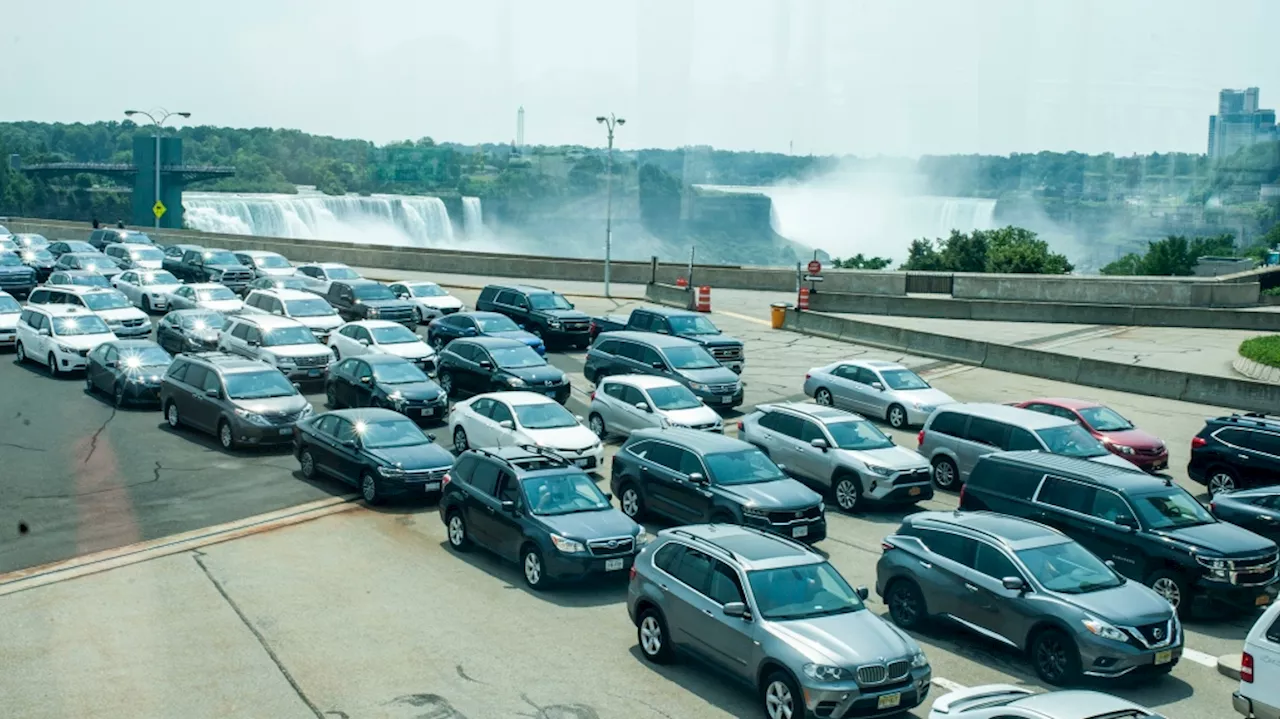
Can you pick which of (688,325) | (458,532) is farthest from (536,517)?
(688,325)

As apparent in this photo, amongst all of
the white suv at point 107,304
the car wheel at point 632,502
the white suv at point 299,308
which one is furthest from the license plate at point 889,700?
the white suv at point 107,304

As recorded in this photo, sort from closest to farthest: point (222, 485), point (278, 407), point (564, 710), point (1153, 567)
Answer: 1. point (564, 710)
2. point (1153, 567)
3. point (222, 485)
4. point (278, 407)

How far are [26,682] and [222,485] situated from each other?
8.59 m

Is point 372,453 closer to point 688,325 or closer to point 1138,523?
point 1138,523

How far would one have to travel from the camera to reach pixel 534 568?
1596 centimetres

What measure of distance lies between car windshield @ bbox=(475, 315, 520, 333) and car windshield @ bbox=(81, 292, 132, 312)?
10238mm

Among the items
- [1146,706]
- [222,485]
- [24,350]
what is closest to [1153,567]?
[1146,706]

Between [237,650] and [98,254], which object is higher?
[98,254]

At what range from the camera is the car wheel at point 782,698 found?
11.4 metres

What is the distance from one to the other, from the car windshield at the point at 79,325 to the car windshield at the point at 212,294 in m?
5.59

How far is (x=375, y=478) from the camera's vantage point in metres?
19.9

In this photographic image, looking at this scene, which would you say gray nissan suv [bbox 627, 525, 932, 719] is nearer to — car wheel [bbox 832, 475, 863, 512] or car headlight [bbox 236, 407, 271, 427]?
car wheel [bbox 832, 475, 863, 512]

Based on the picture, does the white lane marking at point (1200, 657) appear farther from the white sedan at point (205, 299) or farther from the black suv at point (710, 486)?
the white sedan at point (205, 299)

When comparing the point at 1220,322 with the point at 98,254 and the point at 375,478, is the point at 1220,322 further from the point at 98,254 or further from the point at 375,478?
the point at 98,254
